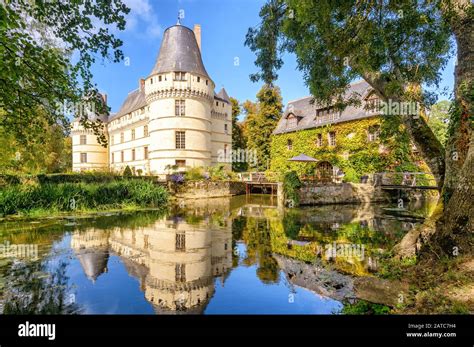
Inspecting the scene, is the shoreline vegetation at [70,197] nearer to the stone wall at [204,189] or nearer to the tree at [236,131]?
the stone wall at [204,189]

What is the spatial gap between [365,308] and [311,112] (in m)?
25.2

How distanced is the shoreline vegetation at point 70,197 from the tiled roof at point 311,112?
16141mm

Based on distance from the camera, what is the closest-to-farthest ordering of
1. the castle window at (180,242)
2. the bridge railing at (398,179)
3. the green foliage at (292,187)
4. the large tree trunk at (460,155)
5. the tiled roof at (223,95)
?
the large tree trunk at (460,155) < the castle window at (180,242) < the green foliage at (292,187) < the bridge railing at (398,179) < the tiled roof at (223,95)

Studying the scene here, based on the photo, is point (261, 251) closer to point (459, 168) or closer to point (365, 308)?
point (365, 308)

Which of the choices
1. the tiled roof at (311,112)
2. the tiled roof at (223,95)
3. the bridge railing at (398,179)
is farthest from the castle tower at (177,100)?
the bridge railing at (398,179)

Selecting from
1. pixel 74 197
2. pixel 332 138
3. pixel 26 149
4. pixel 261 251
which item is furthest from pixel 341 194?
pixel 26 149

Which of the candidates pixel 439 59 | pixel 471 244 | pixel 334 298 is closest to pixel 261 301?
pixel 334 298

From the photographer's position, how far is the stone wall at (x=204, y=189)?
1998cm

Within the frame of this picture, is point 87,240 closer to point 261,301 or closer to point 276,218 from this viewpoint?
point 261,301

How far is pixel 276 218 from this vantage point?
11.2 metres

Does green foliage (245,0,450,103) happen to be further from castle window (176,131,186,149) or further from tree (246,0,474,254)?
castle window (176,131,186,149)

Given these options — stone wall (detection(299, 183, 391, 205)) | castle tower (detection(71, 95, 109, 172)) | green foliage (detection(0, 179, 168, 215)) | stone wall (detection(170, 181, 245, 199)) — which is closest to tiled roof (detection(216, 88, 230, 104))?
stone wall (detection(170, 181, 245, 199))

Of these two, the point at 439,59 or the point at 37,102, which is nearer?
the point at 37,102
